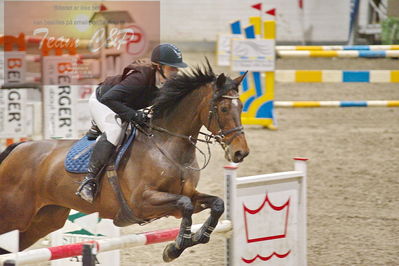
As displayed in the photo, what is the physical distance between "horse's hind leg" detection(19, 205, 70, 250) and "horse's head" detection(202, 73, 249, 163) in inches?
45.3

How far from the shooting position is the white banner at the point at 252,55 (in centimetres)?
902

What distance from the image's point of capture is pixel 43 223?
412cm

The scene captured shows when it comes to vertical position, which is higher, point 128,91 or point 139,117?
point 128,91

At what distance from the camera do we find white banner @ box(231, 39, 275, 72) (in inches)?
355

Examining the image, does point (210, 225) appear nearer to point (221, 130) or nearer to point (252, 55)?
point (221, 130)

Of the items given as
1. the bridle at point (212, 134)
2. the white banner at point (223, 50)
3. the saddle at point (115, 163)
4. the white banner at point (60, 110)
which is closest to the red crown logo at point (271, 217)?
the bridle at point (212, 134)

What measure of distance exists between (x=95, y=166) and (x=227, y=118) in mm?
800

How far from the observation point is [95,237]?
4.04 metres

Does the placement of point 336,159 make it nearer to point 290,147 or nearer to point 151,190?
point 290,147

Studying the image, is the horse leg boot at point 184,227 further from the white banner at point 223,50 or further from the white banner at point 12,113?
the white banner at point 223,50

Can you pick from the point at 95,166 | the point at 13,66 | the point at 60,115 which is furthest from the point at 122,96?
the point at 13,66

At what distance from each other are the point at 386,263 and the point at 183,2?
1522 centimetres

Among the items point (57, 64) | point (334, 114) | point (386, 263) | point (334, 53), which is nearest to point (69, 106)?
point (57, 64)

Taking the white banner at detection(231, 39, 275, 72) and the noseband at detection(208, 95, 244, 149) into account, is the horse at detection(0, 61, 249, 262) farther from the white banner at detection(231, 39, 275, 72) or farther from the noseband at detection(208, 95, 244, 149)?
the white banner at detection(231, 39, 275, 72)
